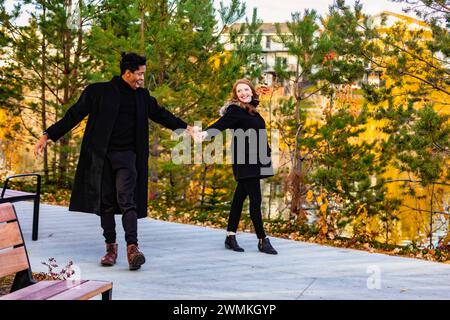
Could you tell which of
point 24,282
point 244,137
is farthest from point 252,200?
point 24,282

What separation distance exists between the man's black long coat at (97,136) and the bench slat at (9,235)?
185 cm

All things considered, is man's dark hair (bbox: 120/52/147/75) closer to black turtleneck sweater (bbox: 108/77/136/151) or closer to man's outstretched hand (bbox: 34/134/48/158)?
black turtleneck sweater (bbox: 108/77/136/151)

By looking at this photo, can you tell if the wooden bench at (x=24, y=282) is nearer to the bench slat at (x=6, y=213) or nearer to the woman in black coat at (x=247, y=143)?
the bench slat at (x=6, y=213)

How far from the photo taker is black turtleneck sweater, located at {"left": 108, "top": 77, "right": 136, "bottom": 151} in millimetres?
5445

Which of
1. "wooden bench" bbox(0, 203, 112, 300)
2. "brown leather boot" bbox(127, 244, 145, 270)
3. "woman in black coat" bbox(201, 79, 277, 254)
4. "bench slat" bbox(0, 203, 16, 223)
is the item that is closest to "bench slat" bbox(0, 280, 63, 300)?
"wooden bench" bbox(0, 203, 112, 300)

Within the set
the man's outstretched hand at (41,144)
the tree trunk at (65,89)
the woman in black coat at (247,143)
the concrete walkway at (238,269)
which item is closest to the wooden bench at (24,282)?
the concrete walkway at (238,269)

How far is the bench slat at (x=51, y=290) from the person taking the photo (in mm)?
3213

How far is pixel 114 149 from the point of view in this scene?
5480 millimetres

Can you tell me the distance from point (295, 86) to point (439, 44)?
2.99 meters

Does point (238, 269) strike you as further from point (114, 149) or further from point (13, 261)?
point (13, 261)

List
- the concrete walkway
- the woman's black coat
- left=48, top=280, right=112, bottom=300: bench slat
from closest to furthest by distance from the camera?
left=48, top=280, right=112, bottom=300: bench slat, the concrete walkway, the woman's black coat
